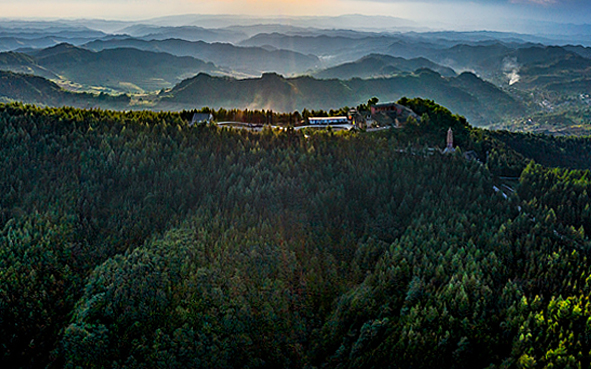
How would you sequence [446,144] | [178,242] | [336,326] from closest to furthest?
[336,326], [178,242], [446,144]

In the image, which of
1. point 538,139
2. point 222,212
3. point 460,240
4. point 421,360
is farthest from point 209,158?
point 538,139

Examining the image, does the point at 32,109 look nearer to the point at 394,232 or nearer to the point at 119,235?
the point at 119,235

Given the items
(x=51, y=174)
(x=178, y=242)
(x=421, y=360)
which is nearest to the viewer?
(x=421, y=360)

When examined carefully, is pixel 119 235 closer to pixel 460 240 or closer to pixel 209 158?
pixel 209 158

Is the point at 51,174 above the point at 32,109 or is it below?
below

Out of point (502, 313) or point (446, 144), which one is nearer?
point (502, 313)

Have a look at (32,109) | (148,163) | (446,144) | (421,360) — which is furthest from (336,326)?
(32,109)

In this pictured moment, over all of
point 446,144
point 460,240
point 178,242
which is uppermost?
point 446,144
